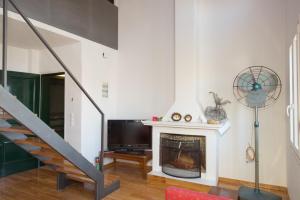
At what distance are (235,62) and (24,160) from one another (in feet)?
15.0

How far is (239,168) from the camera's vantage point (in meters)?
3.81

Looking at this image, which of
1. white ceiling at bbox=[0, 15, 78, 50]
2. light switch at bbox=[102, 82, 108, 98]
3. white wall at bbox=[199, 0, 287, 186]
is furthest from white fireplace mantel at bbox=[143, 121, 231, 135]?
white ceiling at bbox=[0, 15, 78, 50]

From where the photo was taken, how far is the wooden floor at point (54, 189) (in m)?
3.24

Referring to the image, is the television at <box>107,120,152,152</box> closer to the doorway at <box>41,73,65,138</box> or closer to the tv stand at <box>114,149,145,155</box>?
the tv stand at <box>114,149,145,155</box>

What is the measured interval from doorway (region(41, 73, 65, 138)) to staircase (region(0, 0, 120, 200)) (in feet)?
5.16

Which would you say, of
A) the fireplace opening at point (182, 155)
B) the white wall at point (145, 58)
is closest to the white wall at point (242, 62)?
the fireplace opening at point (182, 155)

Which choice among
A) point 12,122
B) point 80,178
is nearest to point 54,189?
point 80,178

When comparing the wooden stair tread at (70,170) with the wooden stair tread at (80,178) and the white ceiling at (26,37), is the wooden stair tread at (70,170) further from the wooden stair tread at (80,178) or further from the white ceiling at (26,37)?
the white ceiling at (26,37)

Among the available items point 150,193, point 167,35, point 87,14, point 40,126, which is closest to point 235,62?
point 167,35

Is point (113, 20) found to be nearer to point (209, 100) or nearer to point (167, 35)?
point (167, 35)

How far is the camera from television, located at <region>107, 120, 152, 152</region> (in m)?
4.43

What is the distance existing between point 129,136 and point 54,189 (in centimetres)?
163

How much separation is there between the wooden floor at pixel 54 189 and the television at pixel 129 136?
556 millimetres

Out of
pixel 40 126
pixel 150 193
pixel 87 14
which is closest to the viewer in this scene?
pixel 40 126
